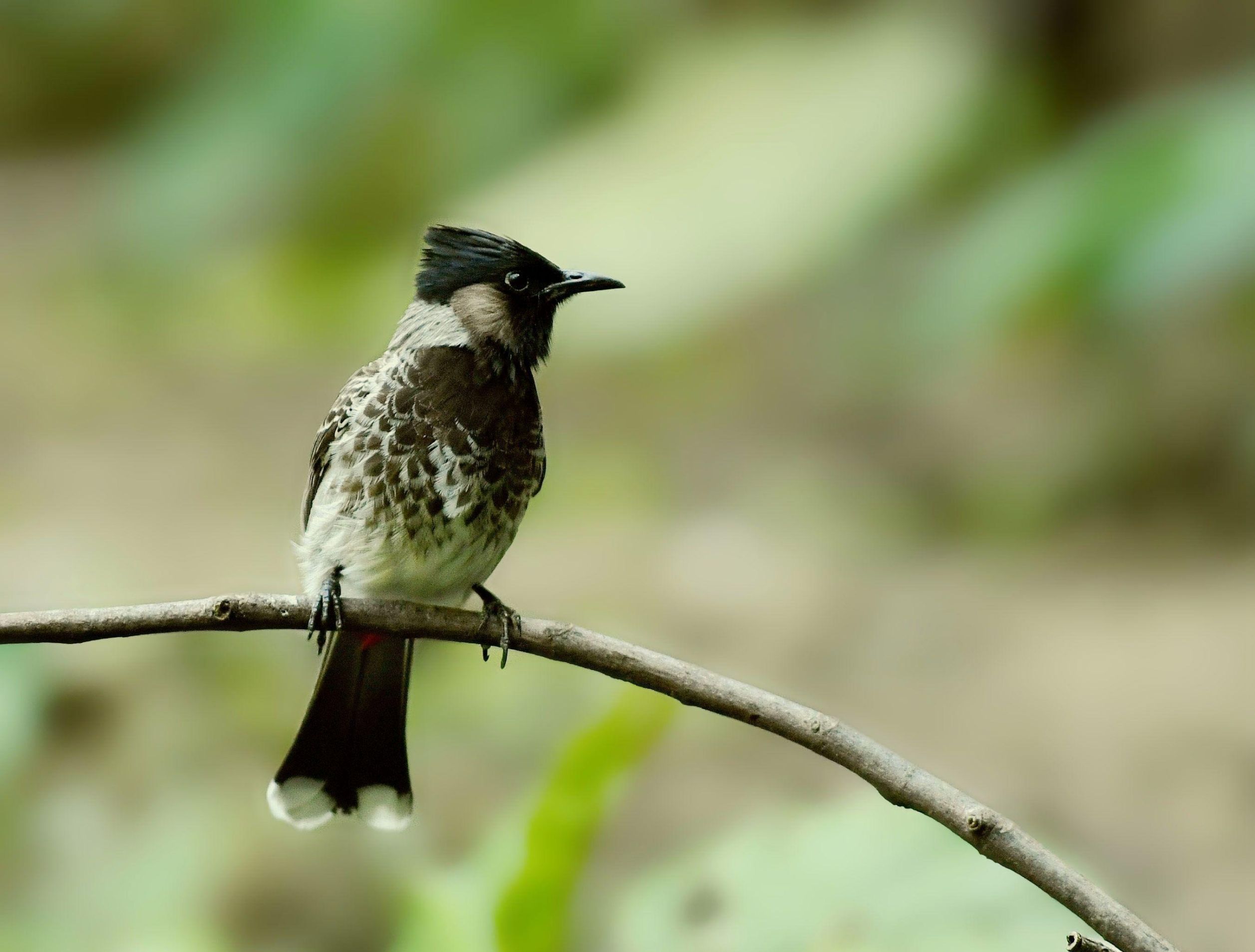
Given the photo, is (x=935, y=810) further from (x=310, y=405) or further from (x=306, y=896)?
(x=310, y=405)

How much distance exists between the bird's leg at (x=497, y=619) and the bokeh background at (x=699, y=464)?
0.15 meters

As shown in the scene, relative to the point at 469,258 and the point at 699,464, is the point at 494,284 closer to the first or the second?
the point at 469,258

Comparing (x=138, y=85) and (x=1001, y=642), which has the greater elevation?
(x=138, y=85)

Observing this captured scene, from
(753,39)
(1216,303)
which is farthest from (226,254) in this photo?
(1216,303)

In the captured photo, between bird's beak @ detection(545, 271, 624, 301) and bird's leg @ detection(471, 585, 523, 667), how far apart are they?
0.43 meters

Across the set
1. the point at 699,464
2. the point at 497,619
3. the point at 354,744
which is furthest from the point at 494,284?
the point at 699,464

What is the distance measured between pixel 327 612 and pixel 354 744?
0.48 meters

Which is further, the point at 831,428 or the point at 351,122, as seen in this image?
the point at 831,428

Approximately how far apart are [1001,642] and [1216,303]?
131cm

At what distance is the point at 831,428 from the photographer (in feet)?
18.9

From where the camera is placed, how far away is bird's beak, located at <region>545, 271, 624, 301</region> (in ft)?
6.23

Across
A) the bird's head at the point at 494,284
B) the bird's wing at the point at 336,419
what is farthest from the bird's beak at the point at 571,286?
the bird's wing at the point at 336,419

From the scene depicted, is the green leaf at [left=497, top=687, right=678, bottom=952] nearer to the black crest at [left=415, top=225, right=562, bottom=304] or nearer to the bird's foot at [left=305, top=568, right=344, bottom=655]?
the bird's foot at [left=305, top=568, right=344, bottom=655]

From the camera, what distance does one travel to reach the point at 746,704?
1383 mm
